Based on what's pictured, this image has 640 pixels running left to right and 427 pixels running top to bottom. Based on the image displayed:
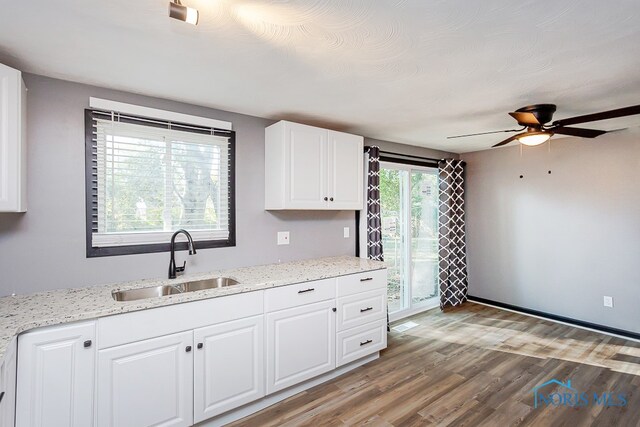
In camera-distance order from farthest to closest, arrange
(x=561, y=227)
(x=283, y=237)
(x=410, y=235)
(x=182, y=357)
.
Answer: (x=410, y=235) < (x=561, y=227) < (x=283, y=237) < (x=182, y=357)

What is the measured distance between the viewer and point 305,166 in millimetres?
2781

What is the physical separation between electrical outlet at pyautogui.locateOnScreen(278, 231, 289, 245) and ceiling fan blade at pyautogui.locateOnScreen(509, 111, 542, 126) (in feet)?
6.87

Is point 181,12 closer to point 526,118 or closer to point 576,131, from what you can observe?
point 526,118

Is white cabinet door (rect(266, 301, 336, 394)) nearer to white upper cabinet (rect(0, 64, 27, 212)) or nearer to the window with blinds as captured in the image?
the window with blinds

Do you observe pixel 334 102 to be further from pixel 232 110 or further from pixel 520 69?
pixel 520 69

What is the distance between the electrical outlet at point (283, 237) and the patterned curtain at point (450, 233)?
248 cm

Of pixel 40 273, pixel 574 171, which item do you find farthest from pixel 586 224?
pixel 40 273

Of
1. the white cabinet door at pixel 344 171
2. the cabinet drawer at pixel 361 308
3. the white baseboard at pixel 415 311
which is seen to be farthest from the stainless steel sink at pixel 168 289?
the white baseboard at pixel 415 311

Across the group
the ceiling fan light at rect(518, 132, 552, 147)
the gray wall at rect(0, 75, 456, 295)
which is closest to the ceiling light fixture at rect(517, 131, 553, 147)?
the ceiling fan light at rect(518, 132, 552, 147)

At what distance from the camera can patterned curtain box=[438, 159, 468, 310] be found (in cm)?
446

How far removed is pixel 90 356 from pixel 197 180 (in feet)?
4.51

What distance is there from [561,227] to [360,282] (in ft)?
9.12

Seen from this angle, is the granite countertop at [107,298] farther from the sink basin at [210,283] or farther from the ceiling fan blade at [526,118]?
the ceiling fan blade at [526,118]

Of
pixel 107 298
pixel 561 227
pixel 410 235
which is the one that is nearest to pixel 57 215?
pixel 107 298
